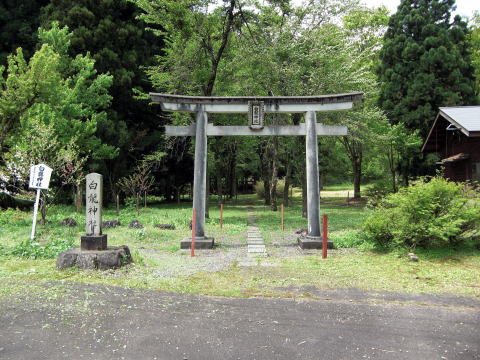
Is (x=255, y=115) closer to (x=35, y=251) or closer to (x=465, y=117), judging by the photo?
(x=35, y=251)

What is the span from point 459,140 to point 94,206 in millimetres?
19101

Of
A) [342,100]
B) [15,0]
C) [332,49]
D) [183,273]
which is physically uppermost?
[15,0]

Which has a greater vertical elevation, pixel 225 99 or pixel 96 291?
pixel 225 99

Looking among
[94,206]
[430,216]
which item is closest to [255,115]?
[94,206]

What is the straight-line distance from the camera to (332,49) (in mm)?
17953

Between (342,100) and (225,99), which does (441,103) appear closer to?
(342,100)

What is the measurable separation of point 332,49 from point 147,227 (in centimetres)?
1254

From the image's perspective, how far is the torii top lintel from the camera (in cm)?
1042

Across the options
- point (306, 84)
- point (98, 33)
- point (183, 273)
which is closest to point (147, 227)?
point (183, 273)

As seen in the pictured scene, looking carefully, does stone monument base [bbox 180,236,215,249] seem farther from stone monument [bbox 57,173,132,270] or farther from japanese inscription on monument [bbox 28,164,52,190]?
japanese inscription on monument [bbox 28,164,52,190]

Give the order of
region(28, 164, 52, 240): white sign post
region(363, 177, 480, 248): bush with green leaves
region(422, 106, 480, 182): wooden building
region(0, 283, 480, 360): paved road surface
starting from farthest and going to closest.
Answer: region(422, 106, 480, 182): wooden building
region(28, 164, 52, 240): white sign post
region(363, 177, 480, 248): bush with green leaves
region(0, 283, 480, 360): paved road surface

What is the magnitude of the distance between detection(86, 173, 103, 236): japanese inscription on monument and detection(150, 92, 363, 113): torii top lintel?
3.68 m

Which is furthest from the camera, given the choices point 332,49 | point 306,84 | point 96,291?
point 332,49

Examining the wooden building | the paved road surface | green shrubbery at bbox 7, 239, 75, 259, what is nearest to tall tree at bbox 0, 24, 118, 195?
green shrubbery at bbox 7, 239, 75, 259
